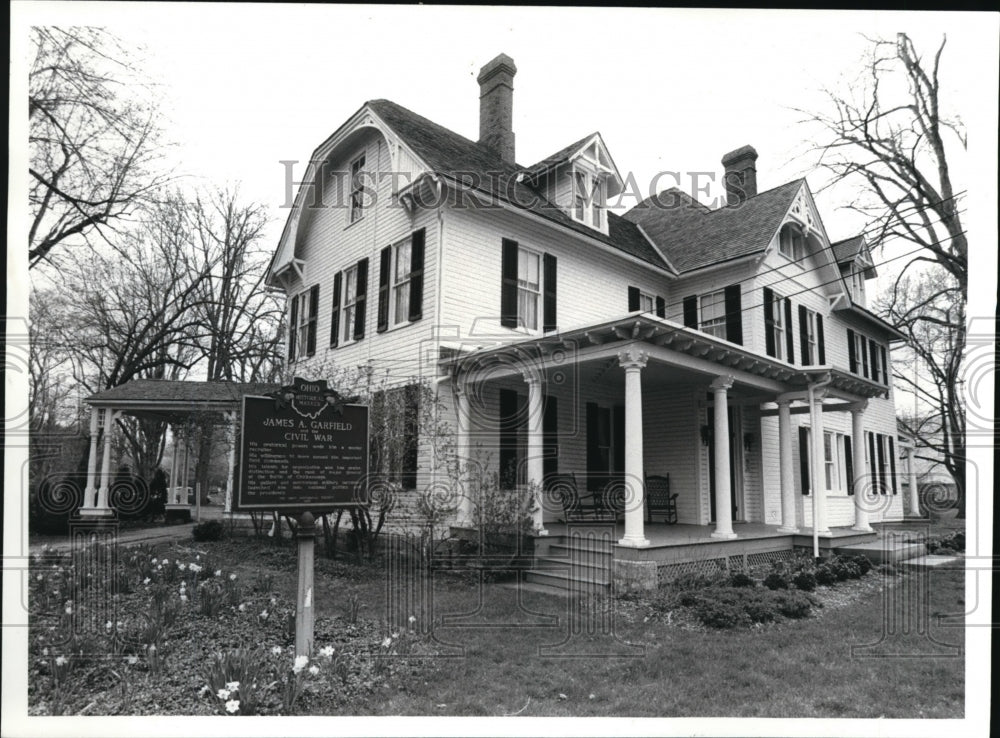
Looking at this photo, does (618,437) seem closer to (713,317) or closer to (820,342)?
(713,317)

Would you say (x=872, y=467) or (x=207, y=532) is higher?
(x=872, y=467)

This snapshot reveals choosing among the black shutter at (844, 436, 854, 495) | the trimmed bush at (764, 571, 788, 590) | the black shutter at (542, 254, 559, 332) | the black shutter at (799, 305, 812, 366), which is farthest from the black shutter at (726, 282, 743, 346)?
the trimmed bush at (764, 571, 788, 590)

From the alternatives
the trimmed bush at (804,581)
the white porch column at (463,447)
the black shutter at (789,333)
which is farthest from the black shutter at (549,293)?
the black shutter at (789,333)

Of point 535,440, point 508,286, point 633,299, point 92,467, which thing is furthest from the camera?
point 633,299

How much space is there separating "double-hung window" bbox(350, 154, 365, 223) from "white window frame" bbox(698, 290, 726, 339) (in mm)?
7431

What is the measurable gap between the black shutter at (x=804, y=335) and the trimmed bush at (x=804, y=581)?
779cm

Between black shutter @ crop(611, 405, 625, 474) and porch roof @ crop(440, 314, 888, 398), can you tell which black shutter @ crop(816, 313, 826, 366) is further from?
black shutter @ crop(611, 405, 625, 474)

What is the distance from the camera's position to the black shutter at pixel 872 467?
1802cm

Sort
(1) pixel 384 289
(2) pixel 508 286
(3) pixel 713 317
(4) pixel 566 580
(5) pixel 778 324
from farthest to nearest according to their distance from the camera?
(5) pixel 778 324 → (3) pixel 713 317 → (1) pixel 384 289 → (2) pixel 508 286 → (4) pixel 566 580

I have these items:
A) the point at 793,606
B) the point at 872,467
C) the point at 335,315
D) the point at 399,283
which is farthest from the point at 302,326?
the point at 872,467

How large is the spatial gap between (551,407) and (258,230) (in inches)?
584

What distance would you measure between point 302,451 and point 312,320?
9583mm

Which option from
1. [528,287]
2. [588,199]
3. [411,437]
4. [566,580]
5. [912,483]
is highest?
[588,199]

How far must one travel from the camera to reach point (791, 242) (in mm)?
16078
